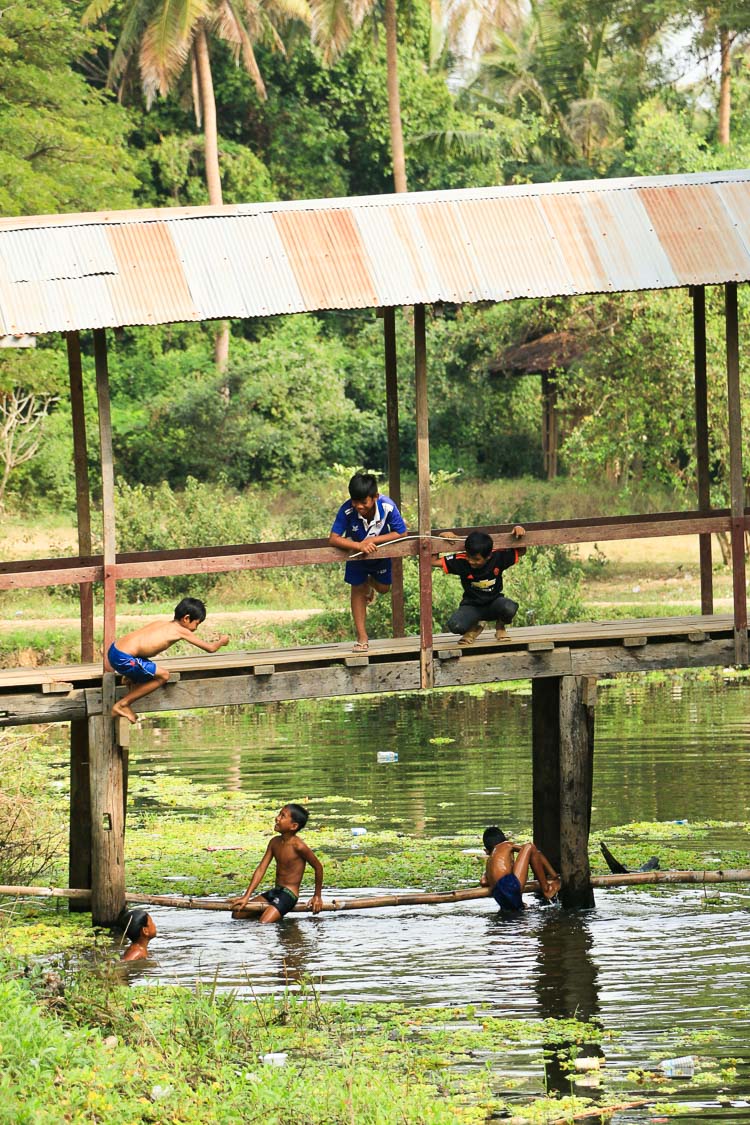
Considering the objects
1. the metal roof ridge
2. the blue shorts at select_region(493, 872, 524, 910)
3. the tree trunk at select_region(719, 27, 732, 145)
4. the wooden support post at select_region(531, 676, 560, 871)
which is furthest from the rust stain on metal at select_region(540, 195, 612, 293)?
the tree trunk at select_region(719, 27, 732, 145)

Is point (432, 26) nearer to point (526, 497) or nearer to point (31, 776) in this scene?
point (526, 497)

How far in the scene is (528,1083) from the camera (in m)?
7.97

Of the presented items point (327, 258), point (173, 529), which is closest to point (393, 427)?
point (327, 258)

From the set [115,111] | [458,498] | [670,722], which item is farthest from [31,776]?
[115,111]

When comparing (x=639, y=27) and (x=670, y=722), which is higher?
(x=639, y=27)

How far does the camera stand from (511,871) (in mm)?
11203

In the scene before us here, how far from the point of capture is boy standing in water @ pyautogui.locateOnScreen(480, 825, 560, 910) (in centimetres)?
1104

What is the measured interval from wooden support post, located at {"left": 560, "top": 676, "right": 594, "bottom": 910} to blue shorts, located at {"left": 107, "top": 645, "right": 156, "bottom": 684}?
2.65 meters

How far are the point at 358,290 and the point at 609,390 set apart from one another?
1654cm

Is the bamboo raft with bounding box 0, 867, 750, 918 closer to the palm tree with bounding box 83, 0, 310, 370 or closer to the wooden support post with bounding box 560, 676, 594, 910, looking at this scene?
the wooden support post with bounding box 560, 676, 594, 910

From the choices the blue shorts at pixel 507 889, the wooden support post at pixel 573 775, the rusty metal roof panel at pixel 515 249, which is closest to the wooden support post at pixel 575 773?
the wooden support post at pixel 573 775

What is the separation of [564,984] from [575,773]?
5.81 feet

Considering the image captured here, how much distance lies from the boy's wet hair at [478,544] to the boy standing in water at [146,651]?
162cm

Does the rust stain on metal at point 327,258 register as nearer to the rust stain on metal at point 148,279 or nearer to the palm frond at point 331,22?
the rust stain on metal at point 148,279
